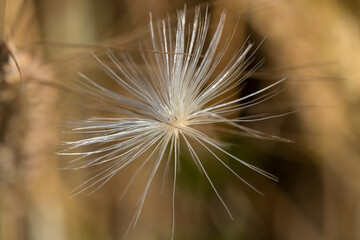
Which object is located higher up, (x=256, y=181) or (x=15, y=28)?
(x=15, y=28)

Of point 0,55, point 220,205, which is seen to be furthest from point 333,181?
point 0,55

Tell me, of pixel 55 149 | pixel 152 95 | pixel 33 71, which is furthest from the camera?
pixel 55 149

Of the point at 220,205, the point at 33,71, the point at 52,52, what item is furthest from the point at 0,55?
the point at 220,205

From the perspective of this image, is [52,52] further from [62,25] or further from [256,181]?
[256,181]

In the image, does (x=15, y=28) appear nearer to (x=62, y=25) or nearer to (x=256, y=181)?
(x=62, y=25)

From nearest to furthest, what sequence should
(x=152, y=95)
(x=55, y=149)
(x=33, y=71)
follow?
(x=152, y=95) → (x=33, y=71) → (x=55, y=149)

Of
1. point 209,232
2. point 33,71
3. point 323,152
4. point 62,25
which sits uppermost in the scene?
point 62,25

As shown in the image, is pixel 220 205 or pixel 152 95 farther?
pixel 220 205
